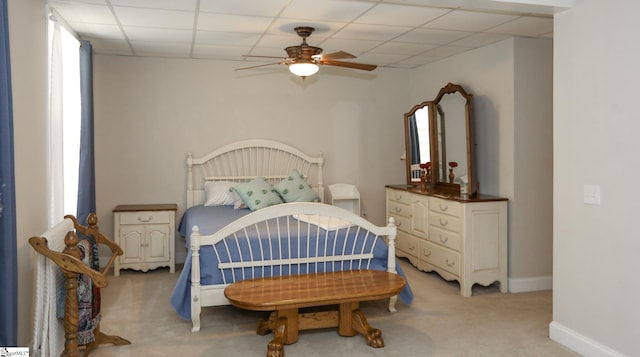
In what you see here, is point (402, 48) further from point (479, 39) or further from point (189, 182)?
point (189, 182)

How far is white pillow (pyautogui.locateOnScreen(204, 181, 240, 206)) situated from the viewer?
5609 mm

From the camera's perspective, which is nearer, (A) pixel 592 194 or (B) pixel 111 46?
(A) pixel 592 194

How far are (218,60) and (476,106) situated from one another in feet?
9.76

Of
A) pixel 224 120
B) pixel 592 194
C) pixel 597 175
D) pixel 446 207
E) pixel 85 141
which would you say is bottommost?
pixel 446 207

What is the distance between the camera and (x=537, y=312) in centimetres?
415

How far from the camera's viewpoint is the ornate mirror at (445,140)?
502cm

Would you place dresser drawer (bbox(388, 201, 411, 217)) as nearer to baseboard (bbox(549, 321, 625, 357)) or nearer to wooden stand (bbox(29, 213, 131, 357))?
baseboard (bbox(549, 321, 625, 357))

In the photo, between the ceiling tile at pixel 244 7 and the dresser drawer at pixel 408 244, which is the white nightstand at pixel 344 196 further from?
the ceiling tile at pixel 244 7

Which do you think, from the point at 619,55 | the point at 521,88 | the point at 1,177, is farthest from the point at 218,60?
the point at 619,55

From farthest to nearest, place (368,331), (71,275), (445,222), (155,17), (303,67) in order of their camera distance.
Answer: (445,222)
(303,67)
(155,17)
(368,331)
(71,275)

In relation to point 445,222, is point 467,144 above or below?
above

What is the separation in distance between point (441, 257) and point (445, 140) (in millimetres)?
1273

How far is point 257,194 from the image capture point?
5.36 m

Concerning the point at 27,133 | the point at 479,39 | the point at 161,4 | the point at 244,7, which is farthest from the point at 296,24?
the point at 27,133
